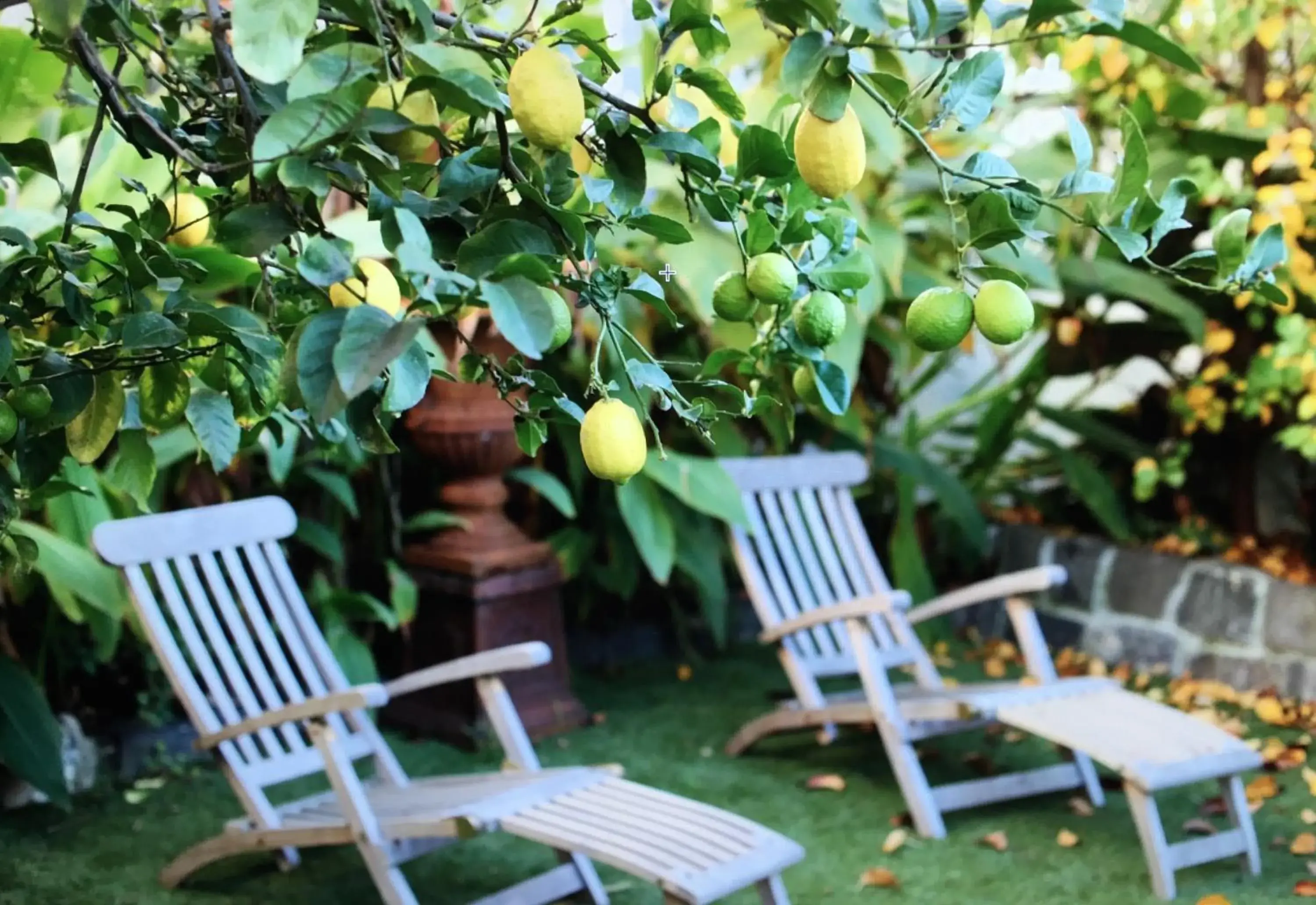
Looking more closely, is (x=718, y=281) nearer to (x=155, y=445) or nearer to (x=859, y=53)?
(x=859, y=53)

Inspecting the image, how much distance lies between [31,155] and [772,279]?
25.3 inches

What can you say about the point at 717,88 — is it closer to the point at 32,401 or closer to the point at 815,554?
the point at 32,401

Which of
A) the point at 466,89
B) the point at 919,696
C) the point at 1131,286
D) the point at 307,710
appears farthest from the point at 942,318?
the point at 1131,286

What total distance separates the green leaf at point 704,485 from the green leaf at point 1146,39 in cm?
224

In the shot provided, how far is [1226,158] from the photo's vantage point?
3.45 meters

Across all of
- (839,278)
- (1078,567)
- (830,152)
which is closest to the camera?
(830,152)

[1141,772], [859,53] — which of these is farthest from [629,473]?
[1141,772]

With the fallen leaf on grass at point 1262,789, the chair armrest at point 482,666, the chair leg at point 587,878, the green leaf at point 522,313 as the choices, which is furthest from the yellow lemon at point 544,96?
the fallen leaf on grass at point 1262,789

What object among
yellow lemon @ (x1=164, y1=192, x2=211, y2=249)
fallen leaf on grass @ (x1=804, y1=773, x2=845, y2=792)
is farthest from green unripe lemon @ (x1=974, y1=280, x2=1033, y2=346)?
fallen leaf on grass @ (x1=804, y1=773, x2=845, y2=792)

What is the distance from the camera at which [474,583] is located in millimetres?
3156

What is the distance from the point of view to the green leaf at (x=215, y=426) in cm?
95

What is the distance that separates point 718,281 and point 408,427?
7.81ft

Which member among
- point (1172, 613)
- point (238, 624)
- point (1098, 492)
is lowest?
point (1172, 613)

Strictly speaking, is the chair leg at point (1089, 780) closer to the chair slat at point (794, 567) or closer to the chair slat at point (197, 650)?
the chair slat at point (794, 567)
